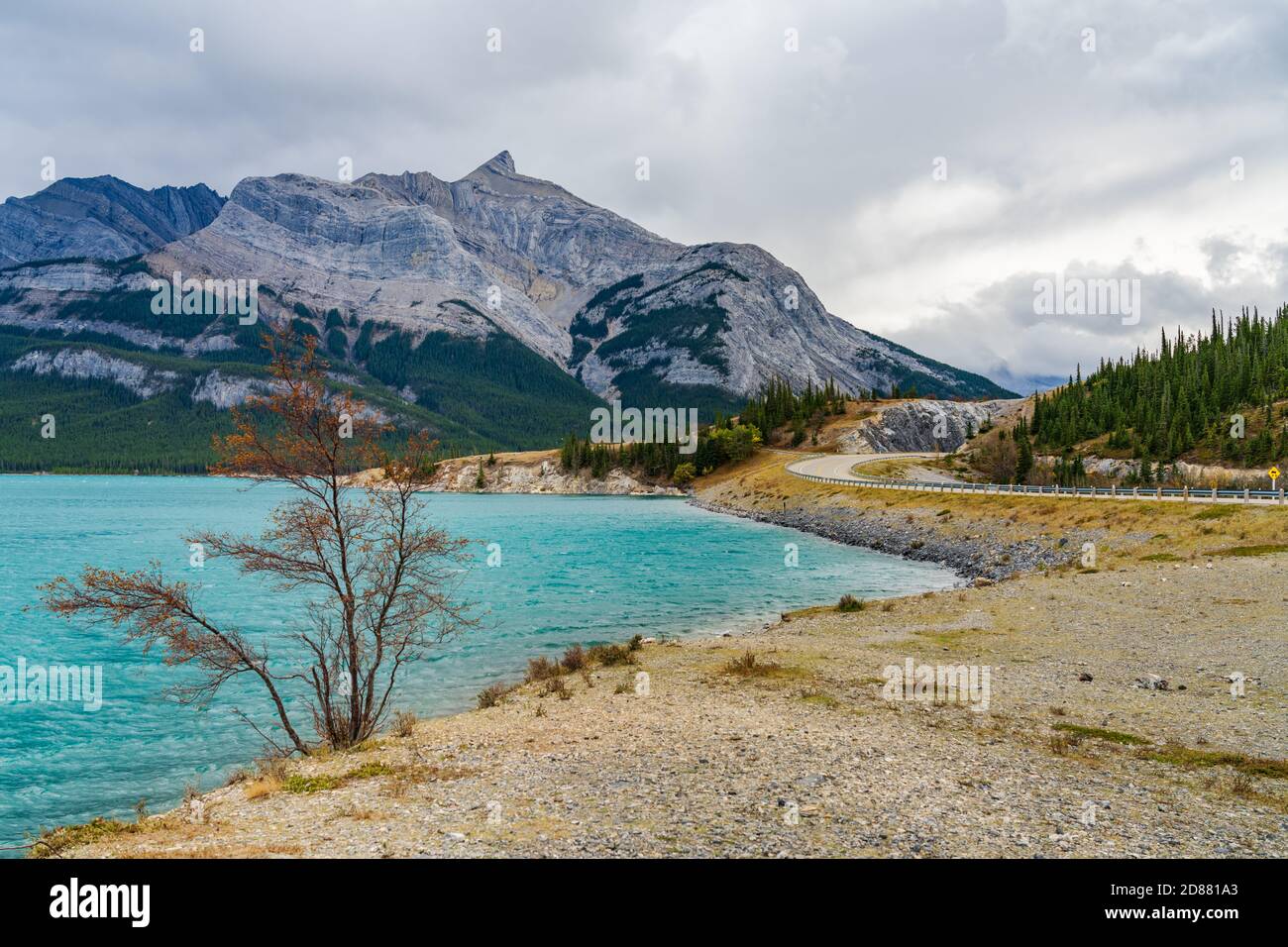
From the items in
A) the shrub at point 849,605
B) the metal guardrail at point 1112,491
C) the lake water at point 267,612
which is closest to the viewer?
the lake water at point 267,612

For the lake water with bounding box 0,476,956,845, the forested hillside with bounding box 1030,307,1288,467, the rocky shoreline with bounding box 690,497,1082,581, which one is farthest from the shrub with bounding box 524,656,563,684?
the forested hillside with bounding box 1030,307,1288,467

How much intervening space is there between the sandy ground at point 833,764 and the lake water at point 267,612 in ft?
23.4

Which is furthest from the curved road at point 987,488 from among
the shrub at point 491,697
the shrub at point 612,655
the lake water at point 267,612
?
the shrub at point 491,697

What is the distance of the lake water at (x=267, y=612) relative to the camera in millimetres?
21516

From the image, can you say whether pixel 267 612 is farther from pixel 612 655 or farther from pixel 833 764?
pixel 833 764

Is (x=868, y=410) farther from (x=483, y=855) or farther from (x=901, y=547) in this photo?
(x=483, y=855)

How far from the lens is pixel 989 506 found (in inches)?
2847

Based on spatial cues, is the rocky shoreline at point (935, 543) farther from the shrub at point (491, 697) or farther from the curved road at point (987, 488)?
the shrub at point (491, 697)

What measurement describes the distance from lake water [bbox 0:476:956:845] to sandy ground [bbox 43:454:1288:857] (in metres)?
7.12
